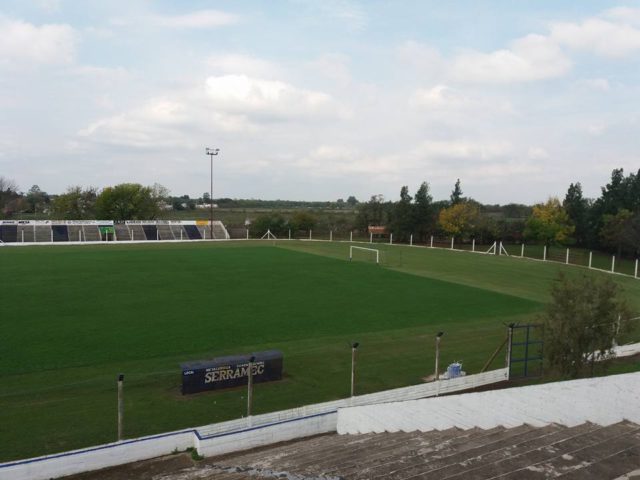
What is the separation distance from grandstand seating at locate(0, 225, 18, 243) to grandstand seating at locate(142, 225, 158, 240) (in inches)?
604

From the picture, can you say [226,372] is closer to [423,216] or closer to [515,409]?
[515,409]

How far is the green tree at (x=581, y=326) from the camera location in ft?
39.7

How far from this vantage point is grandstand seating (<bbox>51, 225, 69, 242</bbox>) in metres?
63.7

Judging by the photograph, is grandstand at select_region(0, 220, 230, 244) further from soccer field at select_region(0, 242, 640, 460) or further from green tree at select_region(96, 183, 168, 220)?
soccer field at select_region(0, 242, 640, 460)

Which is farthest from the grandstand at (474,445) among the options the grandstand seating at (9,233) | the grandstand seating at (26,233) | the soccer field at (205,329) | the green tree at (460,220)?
the green tree at (460,220)

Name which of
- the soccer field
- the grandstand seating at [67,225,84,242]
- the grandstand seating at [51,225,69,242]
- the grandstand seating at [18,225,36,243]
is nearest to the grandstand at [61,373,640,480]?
the soccer field

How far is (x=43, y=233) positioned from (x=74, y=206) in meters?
24.4

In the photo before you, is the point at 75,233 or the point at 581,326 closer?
the point at 581,326

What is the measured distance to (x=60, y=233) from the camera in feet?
214

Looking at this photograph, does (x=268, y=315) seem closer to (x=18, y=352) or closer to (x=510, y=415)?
(x=18, y=352)

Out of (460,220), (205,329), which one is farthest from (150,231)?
(205,329)

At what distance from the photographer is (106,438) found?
10.9 metres

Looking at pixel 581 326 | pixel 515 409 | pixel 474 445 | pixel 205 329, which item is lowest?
pixel 205 329

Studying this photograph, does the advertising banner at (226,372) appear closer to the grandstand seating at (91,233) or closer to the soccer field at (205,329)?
the soccer field at (205,329)
